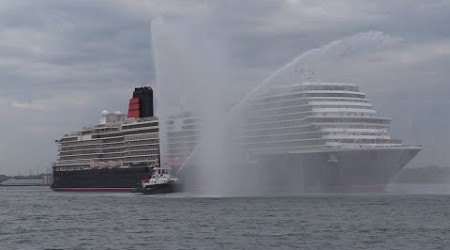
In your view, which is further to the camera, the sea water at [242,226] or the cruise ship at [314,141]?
the cruise ship at [314,141]

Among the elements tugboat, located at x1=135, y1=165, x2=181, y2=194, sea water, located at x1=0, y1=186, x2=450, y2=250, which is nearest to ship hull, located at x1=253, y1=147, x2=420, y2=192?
tugboat, located at x1=135, y1=165, x2=181, y2=194

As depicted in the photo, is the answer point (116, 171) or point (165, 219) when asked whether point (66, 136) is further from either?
point (165, 219)

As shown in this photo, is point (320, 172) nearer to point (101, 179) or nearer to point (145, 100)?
point (101, 179)

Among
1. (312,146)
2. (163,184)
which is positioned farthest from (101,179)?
(312,146)

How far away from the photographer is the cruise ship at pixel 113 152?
298 feet

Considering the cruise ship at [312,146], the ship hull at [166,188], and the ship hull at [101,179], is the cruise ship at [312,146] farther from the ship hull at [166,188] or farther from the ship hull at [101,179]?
the ship hull at [101,179]

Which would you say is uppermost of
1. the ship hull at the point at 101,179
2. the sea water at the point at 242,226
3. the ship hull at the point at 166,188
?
the ship hull at the point at 101,179

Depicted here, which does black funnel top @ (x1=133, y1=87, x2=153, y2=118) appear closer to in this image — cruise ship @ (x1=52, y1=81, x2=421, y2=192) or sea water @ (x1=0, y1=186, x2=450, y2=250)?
cruise ship @ (x1=52, y1=81, x2=421, y2=192)

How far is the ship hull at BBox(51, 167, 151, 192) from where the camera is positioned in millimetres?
88750

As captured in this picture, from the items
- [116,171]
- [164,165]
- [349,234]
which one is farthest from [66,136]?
[349,234]

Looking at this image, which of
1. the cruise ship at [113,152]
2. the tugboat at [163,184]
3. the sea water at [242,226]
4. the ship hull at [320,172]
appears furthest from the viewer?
the cruise ship at [113,152]

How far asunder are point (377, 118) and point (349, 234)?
39442mm

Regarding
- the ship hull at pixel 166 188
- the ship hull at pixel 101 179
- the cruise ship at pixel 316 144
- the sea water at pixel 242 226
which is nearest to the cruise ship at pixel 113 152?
the ship hull at pixel 101 179

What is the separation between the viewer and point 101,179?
9600cm
